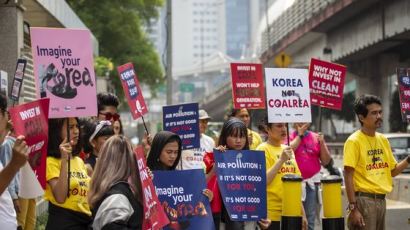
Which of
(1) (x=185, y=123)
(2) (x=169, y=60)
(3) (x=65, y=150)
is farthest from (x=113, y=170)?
(2) (x=169, y=60)

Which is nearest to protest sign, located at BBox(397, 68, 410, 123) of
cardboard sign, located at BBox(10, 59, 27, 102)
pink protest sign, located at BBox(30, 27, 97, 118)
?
pink protest sign, located at BBox(30, 27, 97, 118)

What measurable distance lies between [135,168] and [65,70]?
247cm

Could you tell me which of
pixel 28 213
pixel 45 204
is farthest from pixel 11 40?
pixel 28 213

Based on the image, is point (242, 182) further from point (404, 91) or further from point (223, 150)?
point (404, 91)

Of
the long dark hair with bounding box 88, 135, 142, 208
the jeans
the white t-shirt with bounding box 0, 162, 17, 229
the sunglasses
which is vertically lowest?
the jeans

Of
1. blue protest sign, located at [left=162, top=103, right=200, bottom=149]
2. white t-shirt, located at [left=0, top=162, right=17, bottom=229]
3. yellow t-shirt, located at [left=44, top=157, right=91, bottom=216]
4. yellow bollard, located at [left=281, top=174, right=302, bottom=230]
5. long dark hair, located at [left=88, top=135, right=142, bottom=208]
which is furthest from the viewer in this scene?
blue protest sign, located at [left=162, top=103, right=200, bottom=149]

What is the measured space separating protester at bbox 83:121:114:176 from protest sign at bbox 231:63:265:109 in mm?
3668

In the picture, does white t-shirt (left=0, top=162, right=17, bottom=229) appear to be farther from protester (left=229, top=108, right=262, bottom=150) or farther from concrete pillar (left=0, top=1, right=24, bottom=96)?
concrete pillar (left=0, top=1, right=24, bottom=96)

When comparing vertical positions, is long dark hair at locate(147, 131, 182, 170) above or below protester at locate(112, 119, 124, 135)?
below

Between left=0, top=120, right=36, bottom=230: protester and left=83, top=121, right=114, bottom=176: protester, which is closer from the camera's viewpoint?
left=83, top=121, right=114, bottom=176: protester

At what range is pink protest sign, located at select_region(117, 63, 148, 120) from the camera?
33.9 feet

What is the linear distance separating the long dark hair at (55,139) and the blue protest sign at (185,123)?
2087 millimetres

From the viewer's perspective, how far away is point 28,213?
1034 centimetres

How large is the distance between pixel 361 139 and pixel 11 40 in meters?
7.45
